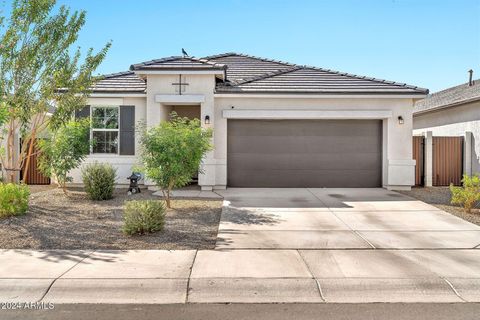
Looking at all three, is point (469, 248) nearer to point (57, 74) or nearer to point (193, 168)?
point (193, 168)

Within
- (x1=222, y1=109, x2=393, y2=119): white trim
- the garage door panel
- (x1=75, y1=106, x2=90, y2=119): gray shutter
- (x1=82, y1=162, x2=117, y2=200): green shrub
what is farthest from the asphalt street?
(x1=75, y1=106, x2=90, y2=119): gray shutter

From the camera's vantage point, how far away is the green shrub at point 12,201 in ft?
28.3

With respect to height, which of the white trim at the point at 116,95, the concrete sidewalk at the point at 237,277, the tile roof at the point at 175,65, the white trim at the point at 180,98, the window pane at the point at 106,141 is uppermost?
the tile roof at the point at 175,65

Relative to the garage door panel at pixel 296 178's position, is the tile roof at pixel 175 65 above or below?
above

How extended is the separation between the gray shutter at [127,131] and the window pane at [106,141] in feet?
0.95

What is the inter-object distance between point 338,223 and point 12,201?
749 centimetres

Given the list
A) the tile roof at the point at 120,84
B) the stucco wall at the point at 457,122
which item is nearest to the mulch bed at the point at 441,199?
the stucco wall at the point at 457,122

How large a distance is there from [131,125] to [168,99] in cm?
192

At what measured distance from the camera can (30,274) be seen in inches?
207

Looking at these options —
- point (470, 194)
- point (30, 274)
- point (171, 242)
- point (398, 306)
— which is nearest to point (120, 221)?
point (171, 242)

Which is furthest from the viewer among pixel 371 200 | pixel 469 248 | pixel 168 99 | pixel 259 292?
pixel 168 99

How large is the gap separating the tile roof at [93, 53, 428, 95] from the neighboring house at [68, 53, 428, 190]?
0.04 metres

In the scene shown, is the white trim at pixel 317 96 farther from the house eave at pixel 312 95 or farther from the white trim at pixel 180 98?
the white trim at pixel 180 98

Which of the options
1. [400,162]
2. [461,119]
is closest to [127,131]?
[400,162]
